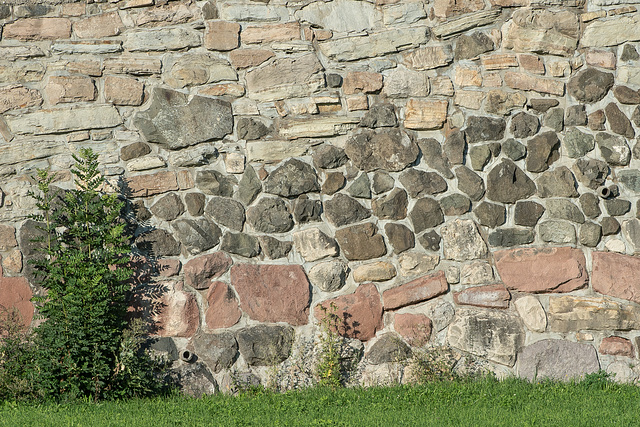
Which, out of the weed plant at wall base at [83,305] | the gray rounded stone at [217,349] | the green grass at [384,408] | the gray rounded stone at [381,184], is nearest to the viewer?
the green grass at [384,408]

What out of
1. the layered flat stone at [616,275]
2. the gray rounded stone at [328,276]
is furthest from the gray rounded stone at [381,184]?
the layered flat stone at [616,275]

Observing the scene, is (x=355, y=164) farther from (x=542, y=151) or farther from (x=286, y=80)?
(x=542, y=151)

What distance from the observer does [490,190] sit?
4.86 m

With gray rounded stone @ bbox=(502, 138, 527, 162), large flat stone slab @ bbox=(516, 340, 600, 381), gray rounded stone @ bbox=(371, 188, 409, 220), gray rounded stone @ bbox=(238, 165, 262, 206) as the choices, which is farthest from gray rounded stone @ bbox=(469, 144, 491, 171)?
gray rounded stone @ bbox=(238, 165, 262, 206)

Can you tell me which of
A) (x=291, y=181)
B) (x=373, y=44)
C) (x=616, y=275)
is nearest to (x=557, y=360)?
(x=616, y=275)

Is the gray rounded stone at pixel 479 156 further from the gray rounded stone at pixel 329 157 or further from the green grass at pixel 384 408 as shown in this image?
the green grass at pixel 384 408

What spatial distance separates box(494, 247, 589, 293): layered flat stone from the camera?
475 centimetres

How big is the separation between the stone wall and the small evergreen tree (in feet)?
0.67

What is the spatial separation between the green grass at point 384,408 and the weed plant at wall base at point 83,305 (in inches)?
7.8

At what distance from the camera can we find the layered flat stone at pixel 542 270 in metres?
4.75

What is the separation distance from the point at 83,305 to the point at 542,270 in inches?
127

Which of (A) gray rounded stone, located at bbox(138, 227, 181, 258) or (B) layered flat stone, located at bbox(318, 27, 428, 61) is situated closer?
(A) gray rounded stone, located at bbox(138, 227, 181, 258)

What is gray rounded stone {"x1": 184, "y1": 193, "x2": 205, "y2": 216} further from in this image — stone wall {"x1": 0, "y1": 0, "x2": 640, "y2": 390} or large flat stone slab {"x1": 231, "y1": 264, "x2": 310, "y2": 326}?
large flat stone slab {"x1": 231, "y1": 264, "x2": 310, "y2": 326}

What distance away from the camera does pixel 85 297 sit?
427 centimetres
